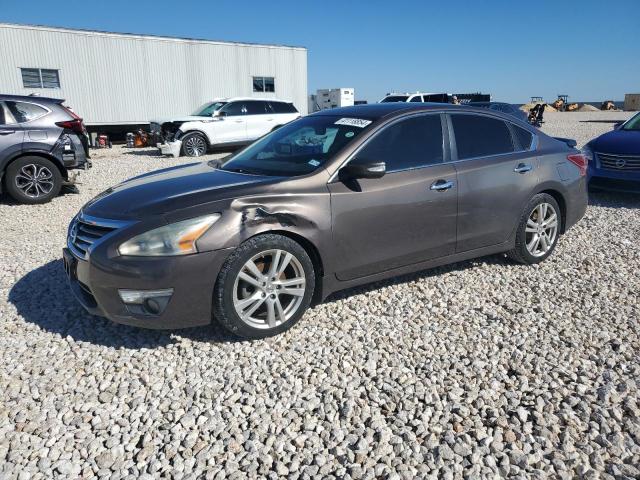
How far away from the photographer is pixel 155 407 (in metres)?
2.74

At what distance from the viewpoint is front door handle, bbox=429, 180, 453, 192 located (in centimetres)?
396

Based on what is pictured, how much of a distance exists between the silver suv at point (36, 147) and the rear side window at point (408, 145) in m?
6.21

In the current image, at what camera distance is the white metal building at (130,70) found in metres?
16.3

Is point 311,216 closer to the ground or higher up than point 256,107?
closer to the ground

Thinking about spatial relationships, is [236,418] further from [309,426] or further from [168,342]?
[168,342]

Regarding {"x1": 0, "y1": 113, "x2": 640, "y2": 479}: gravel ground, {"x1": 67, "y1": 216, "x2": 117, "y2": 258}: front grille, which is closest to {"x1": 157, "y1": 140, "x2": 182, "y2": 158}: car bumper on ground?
{"x1": 0, "y1": 113, "x2": 640, "y2": 479}: gravel ground

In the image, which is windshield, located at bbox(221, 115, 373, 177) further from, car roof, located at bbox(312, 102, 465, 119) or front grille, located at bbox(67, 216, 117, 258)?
front grille, located at bbox(67, 216, 117, 258)

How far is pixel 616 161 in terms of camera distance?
24.9ft

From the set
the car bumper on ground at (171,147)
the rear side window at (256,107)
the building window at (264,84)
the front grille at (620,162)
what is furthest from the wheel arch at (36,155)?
the building window at (264,84)

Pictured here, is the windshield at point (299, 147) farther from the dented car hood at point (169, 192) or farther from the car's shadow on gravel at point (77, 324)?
the car's shadow on gravel at point (77, 324)

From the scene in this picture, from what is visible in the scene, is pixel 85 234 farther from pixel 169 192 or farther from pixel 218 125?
pixel 218 125

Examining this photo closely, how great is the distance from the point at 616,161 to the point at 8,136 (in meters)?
9.33

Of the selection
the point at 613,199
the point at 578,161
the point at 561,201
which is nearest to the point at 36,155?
the point at 561,201

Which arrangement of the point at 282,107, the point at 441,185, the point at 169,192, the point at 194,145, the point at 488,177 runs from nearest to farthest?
the point at 169,192 < the point at 441,185 < the point at 488,177 < the point at 194,145 < the point at 282,107
